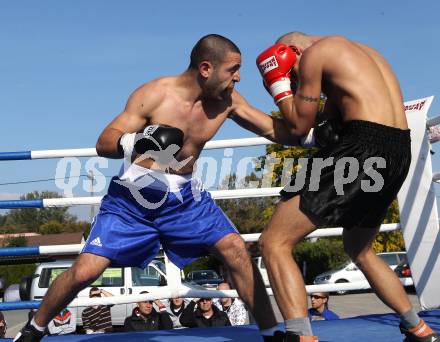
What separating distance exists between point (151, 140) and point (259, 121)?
28.8 inches

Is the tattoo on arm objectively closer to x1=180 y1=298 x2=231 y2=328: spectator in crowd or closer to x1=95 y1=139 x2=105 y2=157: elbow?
x1=95 y1=139 x2=105 y2=157: elbow

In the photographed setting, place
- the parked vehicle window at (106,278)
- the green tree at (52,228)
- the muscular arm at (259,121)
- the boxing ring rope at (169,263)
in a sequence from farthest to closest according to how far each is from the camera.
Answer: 1. the green tree at (52,228)
2. the parked vehicle window at (106,278)
3. the boxing ring rope at (169,263)
4. the muscular arm at (259,121)

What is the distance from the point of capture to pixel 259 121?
10.5 ft

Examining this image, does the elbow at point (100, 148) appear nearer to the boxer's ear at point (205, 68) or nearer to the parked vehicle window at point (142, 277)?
the boxer's ear at point (205, 68)

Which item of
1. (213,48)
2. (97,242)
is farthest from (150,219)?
(213,48)

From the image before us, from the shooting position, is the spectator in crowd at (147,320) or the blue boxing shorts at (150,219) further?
the spectator in crowd at (147,320)

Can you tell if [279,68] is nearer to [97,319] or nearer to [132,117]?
[132,117]

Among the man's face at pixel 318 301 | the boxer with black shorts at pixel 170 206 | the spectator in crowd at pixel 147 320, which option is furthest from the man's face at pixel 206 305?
the boxer with black shorts at pixel 170 206

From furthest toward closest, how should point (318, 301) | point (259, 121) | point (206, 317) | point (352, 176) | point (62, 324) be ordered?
point (62, 324)
point (206, 317)
point (318, 301)
point (259, 121)
point (352, 176)

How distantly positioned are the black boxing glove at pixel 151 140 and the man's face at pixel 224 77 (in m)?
0.37

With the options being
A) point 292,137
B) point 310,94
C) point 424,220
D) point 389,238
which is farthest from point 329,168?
point 389,238

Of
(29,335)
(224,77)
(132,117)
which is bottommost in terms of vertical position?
(29,335)

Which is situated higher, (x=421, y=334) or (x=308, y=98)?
(x=308, y=98)

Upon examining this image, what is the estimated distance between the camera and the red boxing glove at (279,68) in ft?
9.28
